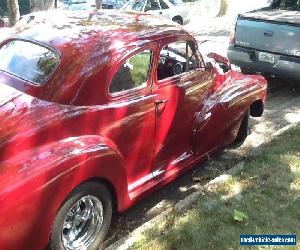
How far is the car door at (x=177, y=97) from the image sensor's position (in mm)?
4447

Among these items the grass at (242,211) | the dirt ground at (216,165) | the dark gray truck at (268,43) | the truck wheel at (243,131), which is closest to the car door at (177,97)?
the dirt ground at (216,165)

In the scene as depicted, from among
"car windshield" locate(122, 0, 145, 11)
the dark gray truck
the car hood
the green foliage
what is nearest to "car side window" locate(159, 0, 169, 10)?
"car windshield" locate(122, 0, 145, 11)

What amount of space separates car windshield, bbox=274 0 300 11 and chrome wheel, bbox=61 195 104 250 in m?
6.47

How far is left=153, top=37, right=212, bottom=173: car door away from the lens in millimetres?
4447

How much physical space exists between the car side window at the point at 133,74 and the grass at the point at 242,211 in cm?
122

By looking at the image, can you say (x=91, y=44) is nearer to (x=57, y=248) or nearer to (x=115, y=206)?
(x=115, y=206)

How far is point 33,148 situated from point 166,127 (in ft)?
4.97

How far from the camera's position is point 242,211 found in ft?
14.2

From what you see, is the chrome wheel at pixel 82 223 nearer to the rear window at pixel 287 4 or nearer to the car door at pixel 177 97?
the car door at pixel 177 97

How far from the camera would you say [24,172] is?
3.16 meters

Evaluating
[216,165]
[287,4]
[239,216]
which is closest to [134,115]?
[239,216]

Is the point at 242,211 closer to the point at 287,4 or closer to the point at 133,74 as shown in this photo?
the point at 133,74

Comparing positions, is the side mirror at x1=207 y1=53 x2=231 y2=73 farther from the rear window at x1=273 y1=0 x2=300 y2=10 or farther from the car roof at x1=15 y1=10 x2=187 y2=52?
the rear window at x1=273 y1=0 x2=300 y2=10

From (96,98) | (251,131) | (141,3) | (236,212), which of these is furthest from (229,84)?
(141,3)
